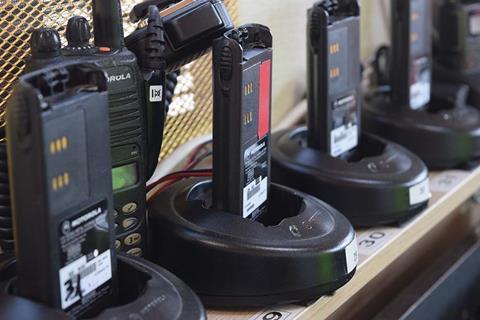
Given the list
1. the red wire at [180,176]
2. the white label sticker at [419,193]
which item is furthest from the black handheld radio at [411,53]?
the red wire at [180,176]

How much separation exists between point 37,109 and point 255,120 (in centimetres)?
25

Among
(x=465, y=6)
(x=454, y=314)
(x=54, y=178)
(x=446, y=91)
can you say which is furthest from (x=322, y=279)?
(x=465, y=6)

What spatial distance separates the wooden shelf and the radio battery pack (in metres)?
0.09

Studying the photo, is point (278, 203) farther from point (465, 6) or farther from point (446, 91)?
point (465, 6)

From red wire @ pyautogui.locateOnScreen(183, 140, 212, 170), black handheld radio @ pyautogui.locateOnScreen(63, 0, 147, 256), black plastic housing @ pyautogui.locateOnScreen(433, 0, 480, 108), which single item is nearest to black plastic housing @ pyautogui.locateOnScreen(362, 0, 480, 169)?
black plastic housing @ pyautogui.locateOnScreen(433, 0, 480, 108)

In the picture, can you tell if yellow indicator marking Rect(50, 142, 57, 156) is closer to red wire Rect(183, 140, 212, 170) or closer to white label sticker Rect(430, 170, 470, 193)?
red wire Rect(183, 140, 212, 170)

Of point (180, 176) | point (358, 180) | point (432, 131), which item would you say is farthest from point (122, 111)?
point (432, 131)

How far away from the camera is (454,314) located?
1.06 m

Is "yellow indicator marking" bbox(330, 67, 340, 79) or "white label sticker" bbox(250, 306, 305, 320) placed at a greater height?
"yellow indicator marking" bbox(330, 67, 340, 79)

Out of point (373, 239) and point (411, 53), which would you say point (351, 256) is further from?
point (411, 53)

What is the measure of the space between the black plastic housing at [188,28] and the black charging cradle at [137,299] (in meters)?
0.18

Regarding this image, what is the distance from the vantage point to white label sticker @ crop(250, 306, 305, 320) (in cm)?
71

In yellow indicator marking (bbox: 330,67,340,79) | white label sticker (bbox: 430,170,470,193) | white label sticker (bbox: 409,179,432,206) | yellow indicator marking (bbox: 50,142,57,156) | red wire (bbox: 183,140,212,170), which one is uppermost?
yellow indicator marking (bbox: 50,142,57,156)

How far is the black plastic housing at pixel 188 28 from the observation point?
2.41ft
